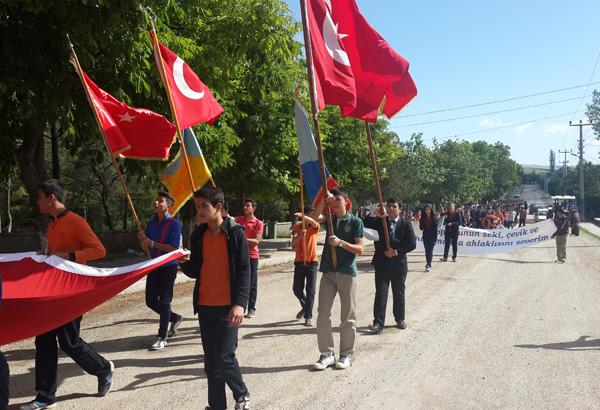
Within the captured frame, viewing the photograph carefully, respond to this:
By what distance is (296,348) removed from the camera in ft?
23.5

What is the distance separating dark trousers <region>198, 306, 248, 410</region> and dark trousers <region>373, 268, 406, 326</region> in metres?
3.85

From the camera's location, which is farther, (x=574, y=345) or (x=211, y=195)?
(x=574, y=345)

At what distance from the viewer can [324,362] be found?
6.21 metres

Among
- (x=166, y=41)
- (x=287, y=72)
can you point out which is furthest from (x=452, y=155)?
(x=166, y=41)

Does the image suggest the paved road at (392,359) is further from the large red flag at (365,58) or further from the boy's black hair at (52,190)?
the large red flag at (365,58)

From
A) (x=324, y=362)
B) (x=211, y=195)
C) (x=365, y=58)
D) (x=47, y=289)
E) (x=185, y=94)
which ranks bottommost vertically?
(x=324, y=362)

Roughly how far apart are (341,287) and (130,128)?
3.08 meters

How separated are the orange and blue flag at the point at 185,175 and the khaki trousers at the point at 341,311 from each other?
1.83 metres

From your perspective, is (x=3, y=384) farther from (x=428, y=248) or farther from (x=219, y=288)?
(x=428, y=248)

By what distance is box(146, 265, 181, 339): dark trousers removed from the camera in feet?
23.4

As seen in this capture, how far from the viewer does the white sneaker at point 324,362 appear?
20.1 feet

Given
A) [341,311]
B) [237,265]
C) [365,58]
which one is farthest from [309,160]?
[237,265]

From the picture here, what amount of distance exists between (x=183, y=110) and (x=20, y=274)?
2.58 metres

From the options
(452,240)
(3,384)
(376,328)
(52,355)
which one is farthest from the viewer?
(452,240)
